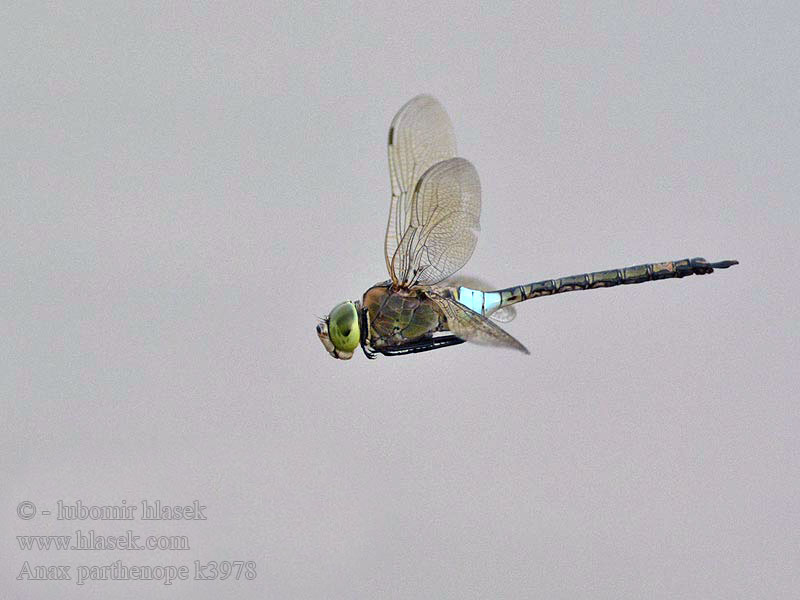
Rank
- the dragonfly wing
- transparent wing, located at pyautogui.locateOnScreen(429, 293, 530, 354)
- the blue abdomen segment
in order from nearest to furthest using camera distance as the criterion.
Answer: transparent wing, located at pyautogui.locateOnScreen(429, 293, 530, 354)
the blue abdomen segment
the dragonfly wing

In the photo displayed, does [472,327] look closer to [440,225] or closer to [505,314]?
[440,225]

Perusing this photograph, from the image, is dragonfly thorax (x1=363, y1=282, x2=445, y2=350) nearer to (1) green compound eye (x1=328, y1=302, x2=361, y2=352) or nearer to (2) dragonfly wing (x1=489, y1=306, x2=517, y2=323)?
(1) green compound eye (x1=328, y1=302, x2=361, y2=352)

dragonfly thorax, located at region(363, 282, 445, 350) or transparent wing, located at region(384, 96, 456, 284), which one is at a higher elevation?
transparent wing, located at region(384, 96, 456, 284)

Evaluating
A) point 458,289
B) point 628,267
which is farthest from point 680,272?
point 458,289

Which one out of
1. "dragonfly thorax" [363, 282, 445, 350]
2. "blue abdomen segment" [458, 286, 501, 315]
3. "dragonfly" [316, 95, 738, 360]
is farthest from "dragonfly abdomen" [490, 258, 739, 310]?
"dragonfly thorax" [363, 282, 445, 350]

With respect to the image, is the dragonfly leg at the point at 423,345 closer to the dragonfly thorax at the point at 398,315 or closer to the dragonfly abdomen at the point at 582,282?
the dragonfly thorax at the point at 398,315

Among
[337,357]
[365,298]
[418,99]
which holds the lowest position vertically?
[337,357]

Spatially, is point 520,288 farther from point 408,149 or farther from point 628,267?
point 408,149
